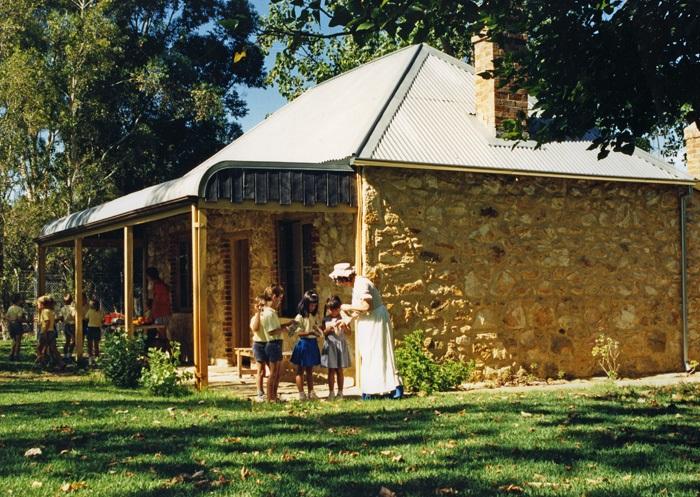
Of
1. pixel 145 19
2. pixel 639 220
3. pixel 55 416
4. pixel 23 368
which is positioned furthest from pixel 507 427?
pixel 145 19

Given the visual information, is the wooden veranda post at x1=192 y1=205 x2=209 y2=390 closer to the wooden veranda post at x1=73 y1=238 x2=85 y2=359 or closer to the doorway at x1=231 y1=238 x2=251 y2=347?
the doorway at x1=231 y1=238 x2=251 y2=347

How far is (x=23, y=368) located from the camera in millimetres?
15992

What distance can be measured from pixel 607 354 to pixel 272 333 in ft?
18.6

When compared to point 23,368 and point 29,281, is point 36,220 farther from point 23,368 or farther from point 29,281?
point 23,368

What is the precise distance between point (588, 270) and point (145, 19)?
24.0 m

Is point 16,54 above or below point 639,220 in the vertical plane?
above

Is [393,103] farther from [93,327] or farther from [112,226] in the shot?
[93,327]

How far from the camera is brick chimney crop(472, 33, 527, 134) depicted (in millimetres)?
13297

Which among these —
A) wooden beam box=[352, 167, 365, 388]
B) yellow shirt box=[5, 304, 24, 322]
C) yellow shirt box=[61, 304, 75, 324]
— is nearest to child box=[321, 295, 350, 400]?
wooden beam box=[352, 167, 365, 388]

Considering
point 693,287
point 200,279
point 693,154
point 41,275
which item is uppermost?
point 693,154

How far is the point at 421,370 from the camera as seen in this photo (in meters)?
11.3

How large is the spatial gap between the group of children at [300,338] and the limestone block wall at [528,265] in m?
1.30

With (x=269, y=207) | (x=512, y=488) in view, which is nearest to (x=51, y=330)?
(x=269, y=207)

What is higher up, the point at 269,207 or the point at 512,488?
the point at 269,207
